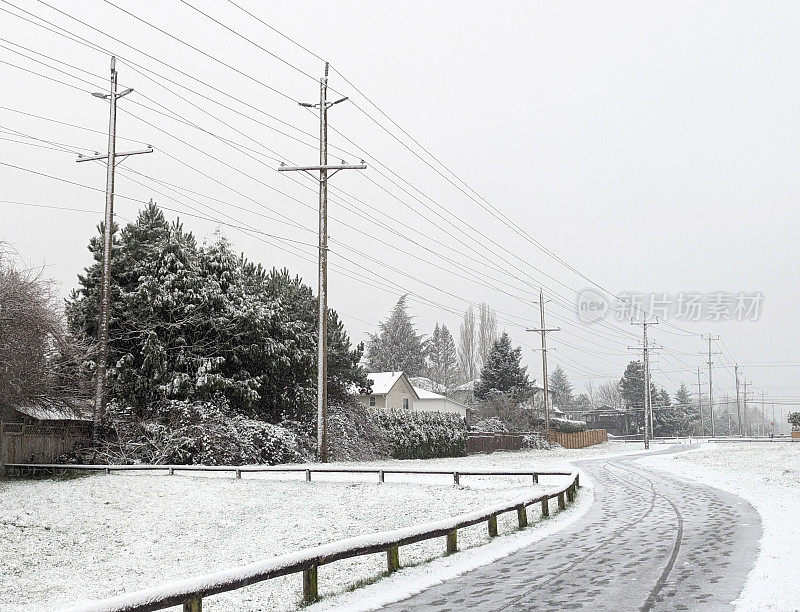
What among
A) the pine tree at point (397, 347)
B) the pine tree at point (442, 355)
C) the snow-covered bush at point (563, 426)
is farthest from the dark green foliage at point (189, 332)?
the pine tree at point (442, 355)

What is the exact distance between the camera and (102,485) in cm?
2827

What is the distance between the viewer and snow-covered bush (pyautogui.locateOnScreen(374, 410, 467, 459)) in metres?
48.7

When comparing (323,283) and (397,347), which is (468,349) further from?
(323,283)

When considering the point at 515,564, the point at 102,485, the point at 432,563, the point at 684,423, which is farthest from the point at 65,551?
the point at 684,423

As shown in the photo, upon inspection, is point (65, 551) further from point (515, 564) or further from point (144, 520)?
point (515, 564)

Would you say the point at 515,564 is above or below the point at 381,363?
below

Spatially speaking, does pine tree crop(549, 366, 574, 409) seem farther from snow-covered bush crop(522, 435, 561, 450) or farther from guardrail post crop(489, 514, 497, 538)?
guardrail post crop(489, 514, 497, 538)

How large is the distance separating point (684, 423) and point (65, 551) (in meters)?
121

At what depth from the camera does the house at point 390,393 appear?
72562 mm

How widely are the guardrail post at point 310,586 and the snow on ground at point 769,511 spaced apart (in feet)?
16.3

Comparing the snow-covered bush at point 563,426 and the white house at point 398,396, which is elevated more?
the white house at point 398,396

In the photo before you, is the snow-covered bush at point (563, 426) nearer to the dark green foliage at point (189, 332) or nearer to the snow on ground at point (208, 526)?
the dark green foliage at point (189, 332)

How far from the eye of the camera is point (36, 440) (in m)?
33.6

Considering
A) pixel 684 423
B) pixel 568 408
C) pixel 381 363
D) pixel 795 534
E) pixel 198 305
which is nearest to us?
pixel 795 534
